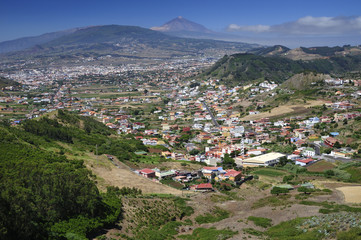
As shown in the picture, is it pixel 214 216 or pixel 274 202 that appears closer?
pixel 214 216

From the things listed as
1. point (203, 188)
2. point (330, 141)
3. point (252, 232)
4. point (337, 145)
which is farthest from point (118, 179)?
point (330, 141)

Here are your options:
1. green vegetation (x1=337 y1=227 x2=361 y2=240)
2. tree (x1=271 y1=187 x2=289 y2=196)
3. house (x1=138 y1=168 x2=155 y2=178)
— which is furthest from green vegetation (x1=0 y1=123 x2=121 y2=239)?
tree (x1=271 y1=187 x2=289 y2=196)

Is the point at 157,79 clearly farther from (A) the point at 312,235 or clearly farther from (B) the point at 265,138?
(A) the point at 312,235

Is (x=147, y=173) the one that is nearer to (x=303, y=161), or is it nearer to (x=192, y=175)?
(x=192, y=175)

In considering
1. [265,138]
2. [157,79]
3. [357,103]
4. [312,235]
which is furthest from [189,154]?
[157,79]

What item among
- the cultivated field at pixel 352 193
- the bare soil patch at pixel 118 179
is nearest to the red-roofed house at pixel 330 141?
the cultivated field at pixel 352 193

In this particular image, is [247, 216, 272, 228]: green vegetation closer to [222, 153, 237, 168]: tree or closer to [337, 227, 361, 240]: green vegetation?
[337, 227, 361, 240]: green vegetation
